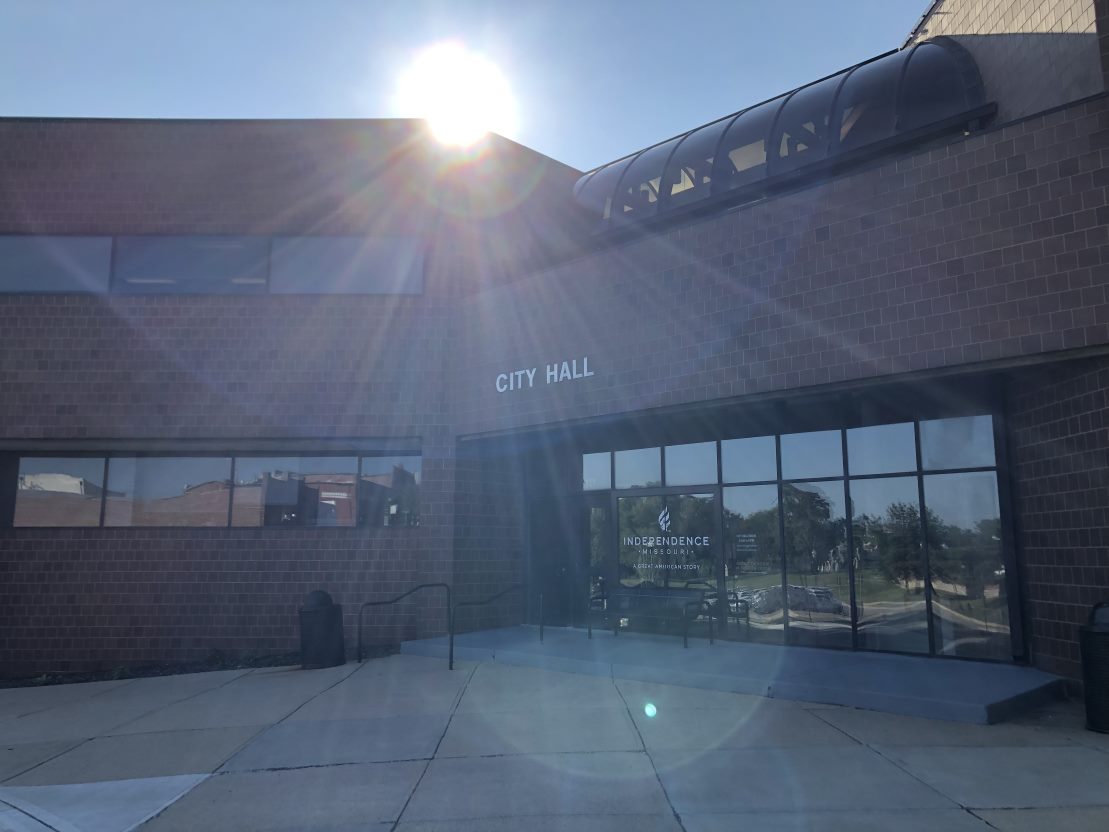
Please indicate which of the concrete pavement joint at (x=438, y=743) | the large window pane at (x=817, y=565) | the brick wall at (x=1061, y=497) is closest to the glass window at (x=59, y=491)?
the concrete pavement joint at (x=438, y=743)

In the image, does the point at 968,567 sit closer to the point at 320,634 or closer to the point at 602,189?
the point at 320,634

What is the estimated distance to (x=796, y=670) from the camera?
377 inches

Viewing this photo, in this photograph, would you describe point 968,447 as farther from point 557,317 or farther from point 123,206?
point 123,206

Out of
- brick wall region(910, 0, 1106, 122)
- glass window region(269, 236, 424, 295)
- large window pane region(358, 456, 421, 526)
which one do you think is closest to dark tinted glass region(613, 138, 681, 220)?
glass window region(269, 236, 424, 295)

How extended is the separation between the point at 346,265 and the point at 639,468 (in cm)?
660

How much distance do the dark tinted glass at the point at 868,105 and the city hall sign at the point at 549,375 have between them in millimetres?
5001

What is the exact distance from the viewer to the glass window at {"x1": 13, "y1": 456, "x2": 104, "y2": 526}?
1405 cm

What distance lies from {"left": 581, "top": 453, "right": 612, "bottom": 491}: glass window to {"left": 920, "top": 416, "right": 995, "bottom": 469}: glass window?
5370mm

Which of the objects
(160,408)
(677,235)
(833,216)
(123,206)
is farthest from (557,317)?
(123,206)

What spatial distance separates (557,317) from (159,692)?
8.03 m

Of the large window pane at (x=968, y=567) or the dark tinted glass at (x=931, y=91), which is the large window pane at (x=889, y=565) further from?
the dark tinted glass at (x=931, y=91)

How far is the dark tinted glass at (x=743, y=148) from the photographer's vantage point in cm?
1283

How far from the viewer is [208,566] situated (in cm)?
1381

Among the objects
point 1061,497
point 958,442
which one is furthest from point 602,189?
point 1061,497
